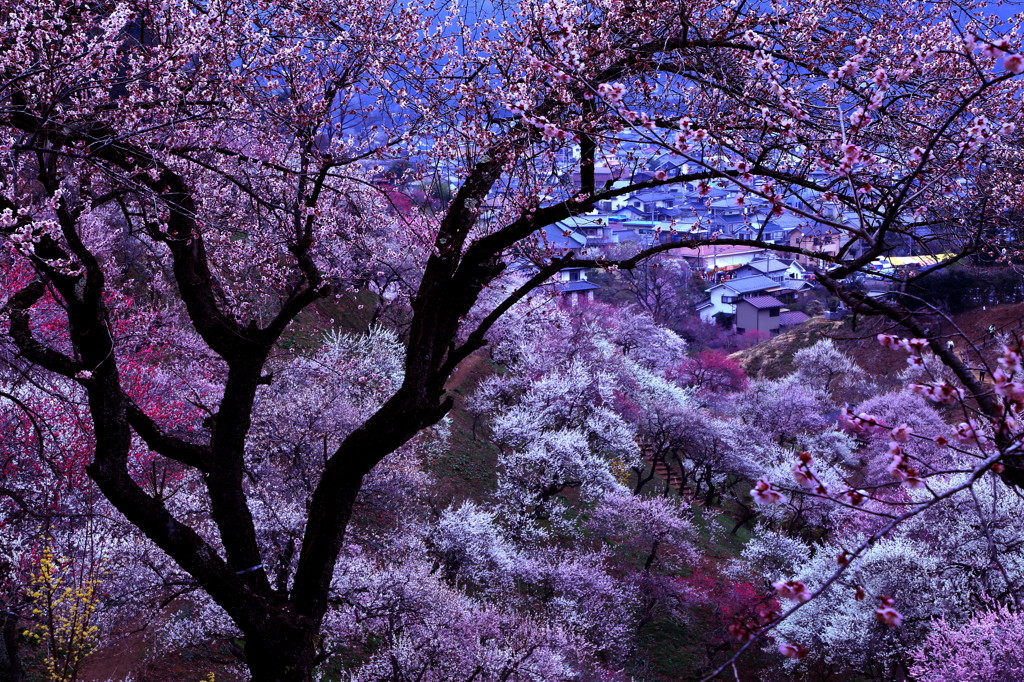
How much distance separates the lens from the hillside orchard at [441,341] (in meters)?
3.79

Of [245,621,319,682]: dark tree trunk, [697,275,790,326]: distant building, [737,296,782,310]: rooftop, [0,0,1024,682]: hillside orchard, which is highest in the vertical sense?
[697,275,790,326]: distant building

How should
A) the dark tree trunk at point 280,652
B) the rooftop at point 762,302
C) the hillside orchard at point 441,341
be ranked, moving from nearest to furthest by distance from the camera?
the hillside orchard at point 441,341 → the dark tree trunk at point 280,652 → the rooftop at point 762,302

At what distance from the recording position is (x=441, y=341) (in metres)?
4.59

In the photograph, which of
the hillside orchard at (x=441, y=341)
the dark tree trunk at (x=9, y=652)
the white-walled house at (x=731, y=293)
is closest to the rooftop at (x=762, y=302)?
the white-walled house at (x=731, y=293)

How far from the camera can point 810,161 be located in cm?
414

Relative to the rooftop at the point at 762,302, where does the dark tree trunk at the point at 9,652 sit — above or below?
below

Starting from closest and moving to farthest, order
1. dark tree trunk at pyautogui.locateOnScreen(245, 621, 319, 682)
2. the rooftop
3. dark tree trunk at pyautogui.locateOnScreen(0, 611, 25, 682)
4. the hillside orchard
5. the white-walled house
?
the hillside orchard
dark tree trunk at pyautogui.locateOnScreen(245, 621, 319, 682)
dark tree trunk at pyautogui.locateOnScreen(0, 611, 25, 682)
the rooftop
the white-walled house

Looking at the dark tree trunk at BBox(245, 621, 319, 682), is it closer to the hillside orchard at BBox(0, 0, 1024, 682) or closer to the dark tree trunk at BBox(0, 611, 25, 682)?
the hillside orchard at BBox(0, 0, 1024, 682)

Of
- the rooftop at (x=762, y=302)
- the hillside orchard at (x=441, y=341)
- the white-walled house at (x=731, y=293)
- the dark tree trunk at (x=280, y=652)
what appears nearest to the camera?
the hillside orchard at (x=441, y=341)

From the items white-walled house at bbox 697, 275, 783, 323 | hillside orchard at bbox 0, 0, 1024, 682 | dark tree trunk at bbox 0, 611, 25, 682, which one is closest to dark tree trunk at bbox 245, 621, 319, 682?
hillside orchard at bbox 0, 0, 1024, 682

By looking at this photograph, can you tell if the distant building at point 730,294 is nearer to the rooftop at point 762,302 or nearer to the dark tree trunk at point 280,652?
the rooftop at point 762,302

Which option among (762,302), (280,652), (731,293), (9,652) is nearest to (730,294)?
(731,293)

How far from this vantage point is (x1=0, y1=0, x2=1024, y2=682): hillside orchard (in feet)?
12.4

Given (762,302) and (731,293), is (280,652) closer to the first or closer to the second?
(762,302)
